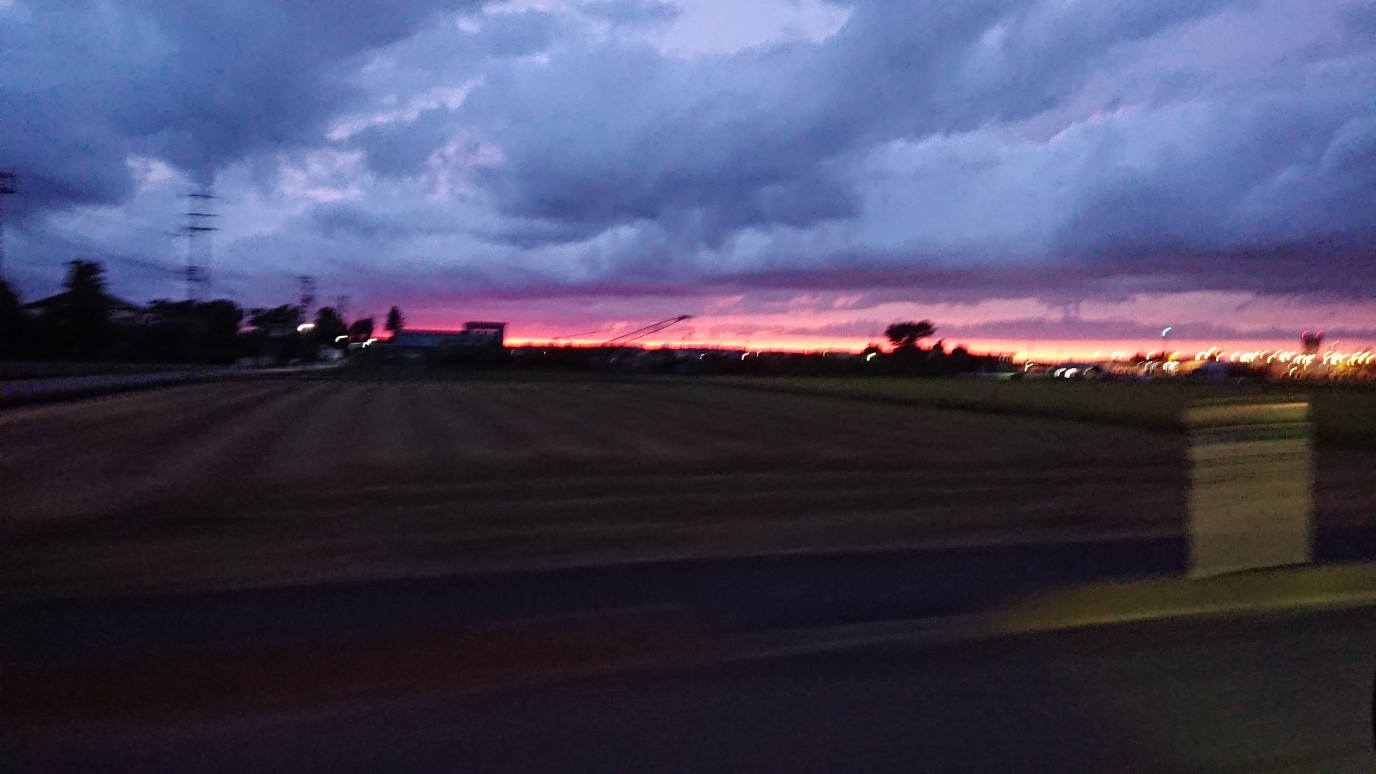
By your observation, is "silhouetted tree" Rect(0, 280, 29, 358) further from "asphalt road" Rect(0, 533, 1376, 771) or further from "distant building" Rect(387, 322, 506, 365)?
"asphalt road" Rect(0, 533, 1376, 771)

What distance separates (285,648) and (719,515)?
8.31m

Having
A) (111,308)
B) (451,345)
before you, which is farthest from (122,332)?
(451,345)

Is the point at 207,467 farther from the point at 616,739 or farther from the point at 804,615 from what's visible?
the point at 616,739

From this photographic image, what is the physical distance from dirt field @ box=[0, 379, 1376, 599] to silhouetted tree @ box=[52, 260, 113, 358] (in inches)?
3247

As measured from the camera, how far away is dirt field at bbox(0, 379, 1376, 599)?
13156 millimetres

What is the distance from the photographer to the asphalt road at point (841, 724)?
6.54 m

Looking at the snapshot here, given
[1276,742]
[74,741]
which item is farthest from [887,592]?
[74,741]

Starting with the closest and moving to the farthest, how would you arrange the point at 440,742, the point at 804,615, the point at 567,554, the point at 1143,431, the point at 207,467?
the point at 440,742
the point at 804,615
the point at 567,554
the point at 207,467
the point at 1143,431

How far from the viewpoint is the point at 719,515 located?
16406 millimetres

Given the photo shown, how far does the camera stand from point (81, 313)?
374 feet

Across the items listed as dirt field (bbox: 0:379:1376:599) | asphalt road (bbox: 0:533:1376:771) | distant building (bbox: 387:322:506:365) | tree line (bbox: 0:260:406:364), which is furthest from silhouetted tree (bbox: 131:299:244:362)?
asphalt road (bbox: 0:533:1376:771)

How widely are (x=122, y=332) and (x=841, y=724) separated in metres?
126

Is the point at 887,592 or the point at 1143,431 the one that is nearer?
the point at 887,592

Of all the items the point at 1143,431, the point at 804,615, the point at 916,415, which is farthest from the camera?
the point at 916,415
